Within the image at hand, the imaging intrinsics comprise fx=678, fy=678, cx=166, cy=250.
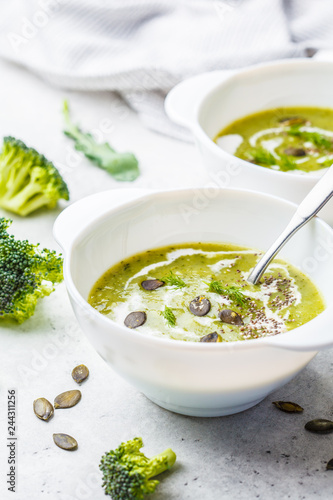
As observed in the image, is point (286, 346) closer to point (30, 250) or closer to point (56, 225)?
point (56, 225)

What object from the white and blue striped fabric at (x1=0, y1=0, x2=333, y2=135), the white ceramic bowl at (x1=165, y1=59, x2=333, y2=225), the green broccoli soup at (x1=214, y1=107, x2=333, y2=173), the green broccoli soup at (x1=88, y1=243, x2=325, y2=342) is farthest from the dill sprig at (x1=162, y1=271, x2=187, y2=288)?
the white and blue striped fabric at (x1=0, y1=0, x2=333, y2=135)

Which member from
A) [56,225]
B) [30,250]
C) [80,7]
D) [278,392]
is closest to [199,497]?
[278,392]

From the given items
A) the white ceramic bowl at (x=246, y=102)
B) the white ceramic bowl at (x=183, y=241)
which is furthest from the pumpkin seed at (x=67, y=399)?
the white ceramic bowl at (x=246, y=102)

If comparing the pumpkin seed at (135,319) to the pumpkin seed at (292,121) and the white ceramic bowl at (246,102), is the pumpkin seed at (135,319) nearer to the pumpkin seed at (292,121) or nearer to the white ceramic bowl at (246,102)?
the white ceramic bowl at (246,102)

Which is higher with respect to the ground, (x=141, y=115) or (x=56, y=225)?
(x=56, y=225)

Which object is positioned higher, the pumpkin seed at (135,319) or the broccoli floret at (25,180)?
the pumpkin seed at (135,319)

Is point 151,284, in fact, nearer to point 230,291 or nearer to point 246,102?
point 230,291

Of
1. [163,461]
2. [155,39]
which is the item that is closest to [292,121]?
[155,39]
